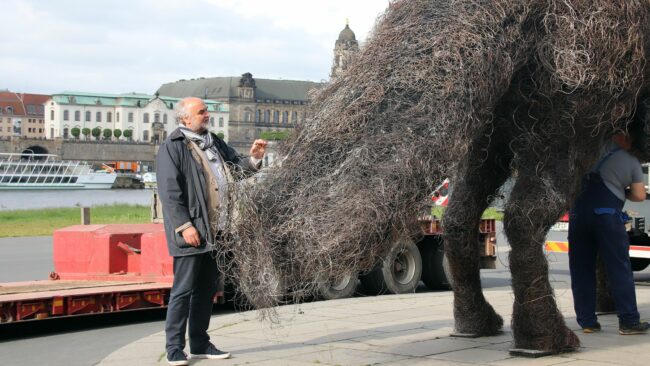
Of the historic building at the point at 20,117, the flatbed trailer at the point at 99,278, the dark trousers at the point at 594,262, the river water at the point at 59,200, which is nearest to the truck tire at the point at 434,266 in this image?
the flatbed trailer at the point at 99,278

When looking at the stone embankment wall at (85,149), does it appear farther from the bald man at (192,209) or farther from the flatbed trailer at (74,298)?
the bald man at (192,209)

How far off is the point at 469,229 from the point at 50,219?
32.6m

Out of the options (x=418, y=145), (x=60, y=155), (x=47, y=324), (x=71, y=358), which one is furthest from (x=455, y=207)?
(x=60, y=155)

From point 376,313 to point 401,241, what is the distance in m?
5.51

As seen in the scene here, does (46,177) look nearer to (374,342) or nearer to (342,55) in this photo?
(374,342)

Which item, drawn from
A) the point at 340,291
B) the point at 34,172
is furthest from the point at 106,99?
the point at 340,291

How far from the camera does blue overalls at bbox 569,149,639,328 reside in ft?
30.4

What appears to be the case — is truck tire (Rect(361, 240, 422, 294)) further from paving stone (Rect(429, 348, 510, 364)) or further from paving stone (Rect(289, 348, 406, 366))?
paving stone (Rect(429, 348, 510, 364))

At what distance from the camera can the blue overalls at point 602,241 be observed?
9273 mm

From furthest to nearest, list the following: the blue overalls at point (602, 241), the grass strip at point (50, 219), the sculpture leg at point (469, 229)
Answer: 1. the grass strip at point (50, 219)
2. the blue overalls at point (602, 241)
3. the sculpture leg at point (469, 229)

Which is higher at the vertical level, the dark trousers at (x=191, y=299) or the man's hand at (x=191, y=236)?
the man's hand at (x=191, y=236)

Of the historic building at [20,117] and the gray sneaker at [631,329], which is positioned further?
the historic building at [20,117]

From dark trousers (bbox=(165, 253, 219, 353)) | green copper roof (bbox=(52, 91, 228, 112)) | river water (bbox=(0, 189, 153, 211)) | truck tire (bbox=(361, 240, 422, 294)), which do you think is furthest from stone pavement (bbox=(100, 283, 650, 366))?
green copper roof (bbox=(52, 91, 228, 112))

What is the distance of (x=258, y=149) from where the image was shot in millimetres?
8555
